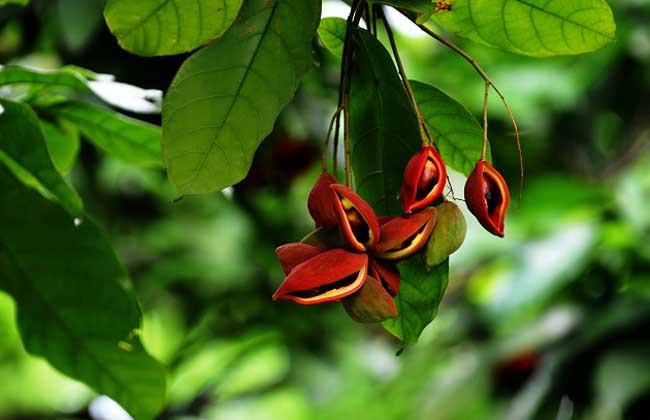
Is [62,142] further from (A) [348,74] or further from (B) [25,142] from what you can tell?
(A) [348,74]

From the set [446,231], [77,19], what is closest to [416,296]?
[446,231]

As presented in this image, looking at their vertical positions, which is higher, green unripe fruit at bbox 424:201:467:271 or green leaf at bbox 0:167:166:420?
green unripe fruit at bbox 424:201:467:271

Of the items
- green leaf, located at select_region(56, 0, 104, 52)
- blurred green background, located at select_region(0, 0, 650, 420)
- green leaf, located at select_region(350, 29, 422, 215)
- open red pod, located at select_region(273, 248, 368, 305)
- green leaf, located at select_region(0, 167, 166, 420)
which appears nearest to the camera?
open red pod, located at select_region(273, 248, 368, 305)

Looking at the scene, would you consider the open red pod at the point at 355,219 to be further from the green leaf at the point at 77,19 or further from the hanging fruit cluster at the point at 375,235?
the green leaf at the point at 77,19

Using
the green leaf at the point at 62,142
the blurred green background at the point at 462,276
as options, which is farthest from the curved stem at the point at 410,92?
the blurred green background at the point at 462,276

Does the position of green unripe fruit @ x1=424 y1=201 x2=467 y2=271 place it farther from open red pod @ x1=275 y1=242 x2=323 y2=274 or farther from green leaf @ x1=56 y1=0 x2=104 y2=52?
green leaf @ x1=56 y1=0 x2=104 y2=52

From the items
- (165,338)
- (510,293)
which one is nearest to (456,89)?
(510,293)

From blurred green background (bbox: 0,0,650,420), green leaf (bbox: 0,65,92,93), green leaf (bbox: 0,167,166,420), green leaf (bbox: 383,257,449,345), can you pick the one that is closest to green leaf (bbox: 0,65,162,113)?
green leaf (bbox: 0,65,92,93)

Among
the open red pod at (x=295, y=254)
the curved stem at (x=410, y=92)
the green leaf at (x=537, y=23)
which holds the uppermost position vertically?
the green leaf at (x=537, y=23)
